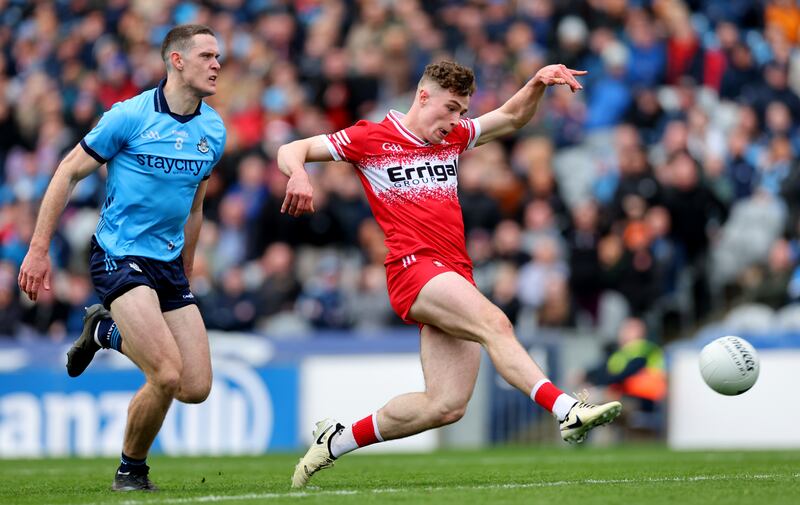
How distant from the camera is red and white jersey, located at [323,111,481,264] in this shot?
898 centimetres

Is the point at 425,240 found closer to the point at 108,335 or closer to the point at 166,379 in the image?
the point at 166,379

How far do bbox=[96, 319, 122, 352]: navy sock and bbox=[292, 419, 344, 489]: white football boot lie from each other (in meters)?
1.35

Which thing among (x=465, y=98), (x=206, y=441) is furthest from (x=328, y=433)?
(x=206, y=441)

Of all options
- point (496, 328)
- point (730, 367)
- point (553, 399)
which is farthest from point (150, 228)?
point (730, 367)

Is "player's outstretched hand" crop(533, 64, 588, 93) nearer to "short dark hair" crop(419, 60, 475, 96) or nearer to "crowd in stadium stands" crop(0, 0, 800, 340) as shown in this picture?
"short dark hair" crop(419, 60, 475, 96)

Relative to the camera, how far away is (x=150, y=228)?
30.0 feet

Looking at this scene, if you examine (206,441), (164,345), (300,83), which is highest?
(300,83)

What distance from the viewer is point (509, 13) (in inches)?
822

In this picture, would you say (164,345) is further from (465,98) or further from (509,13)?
(509,13)

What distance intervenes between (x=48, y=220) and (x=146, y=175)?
0.69 m

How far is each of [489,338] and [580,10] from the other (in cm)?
1253

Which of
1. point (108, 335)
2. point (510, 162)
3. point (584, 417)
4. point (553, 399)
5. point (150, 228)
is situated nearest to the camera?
point (584, 417)

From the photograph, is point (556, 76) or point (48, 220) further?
point (556, 76)

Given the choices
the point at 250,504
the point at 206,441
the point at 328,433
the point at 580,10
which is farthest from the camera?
the point at 580,10
